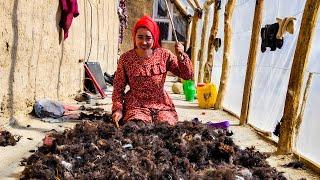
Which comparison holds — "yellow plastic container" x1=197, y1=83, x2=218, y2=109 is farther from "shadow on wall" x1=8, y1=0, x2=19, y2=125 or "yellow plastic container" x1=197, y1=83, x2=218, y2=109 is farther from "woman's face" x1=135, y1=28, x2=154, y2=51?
"shadow on wall" x1=8, y1=0, x2=19, y2=125

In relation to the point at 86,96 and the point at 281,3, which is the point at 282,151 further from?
the point at 86,96

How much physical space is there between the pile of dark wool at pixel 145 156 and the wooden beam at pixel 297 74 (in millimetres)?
673

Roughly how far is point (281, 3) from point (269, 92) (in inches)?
47.7

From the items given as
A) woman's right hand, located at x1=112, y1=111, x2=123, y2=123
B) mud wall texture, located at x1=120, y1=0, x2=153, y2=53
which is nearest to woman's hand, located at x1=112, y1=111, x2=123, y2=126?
woman's right hand, located at x1=112, y1=111, x2=123, y2=123

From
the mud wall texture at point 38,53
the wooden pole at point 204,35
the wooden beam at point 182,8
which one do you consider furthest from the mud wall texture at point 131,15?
the mud wall texture at point 38,53

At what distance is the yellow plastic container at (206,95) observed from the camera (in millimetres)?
8016

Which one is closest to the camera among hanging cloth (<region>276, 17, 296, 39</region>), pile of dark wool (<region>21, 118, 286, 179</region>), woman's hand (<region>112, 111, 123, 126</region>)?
pile of dark wool (<region>21, 118, 286, 179</region>)

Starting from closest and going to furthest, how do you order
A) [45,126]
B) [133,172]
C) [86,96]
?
[133,172] < [45,126] < [86,96]

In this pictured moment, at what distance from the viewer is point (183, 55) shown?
461 centimetres

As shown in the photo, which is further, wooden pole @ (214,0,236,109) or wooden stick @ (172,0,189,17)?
wooden stick @ (172,0,189,17)

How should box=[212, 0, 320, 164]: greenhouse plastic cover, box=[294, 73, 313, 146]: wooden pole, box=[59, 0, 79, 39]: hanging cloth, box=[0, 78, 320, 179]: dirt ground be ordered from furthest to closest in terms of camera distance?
box=[59, 0, 79, 39]: hanging cloth < box=[212, 0, 320, 164]: greenhouse plastic cover < box=[294, 73, 313, 146]: wooden pole < box=[0, 78, 320, 179]: dirt ground

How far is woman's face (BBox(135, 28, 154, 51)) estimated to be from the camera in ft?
14.9

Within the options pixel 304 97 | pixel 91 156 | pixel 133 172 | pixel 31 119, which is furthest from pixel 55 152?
pixel 304 97

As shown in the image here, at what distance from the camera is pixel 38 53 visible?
18.7ft
